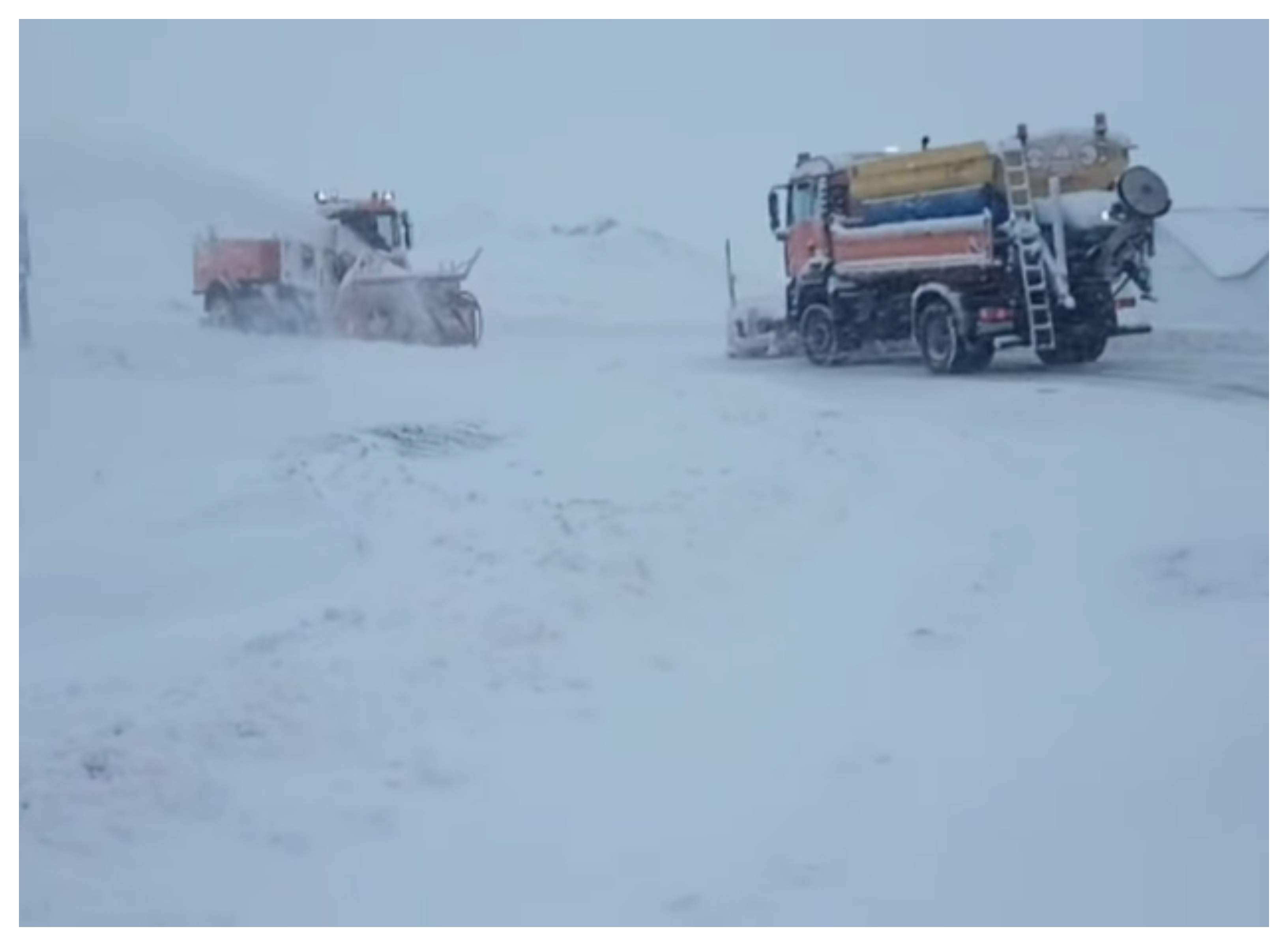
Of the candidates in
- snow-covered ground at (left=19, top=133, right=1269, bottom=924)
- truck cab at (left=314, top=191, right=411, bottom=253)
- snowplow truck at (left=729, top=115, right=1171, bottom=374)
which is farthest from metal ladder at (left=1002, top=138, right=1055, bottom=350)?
truck cab at (left=314, top=191, right=411, bottom=253)

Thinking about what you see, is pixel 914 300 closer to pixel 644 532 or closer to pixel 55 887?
pixel 644 532

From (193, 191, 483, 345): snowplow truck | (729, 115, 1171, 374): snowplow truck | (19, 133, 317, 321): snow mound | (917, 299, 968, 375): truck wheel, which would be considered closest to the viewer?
(19, 133, 317, 321): snow mound

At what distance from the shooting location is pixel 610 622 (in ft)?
15.7

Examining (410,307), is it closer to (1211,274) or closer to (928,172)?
(928,172)

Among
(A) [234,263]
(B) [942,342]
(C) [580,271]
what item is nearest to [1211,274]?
(B) [942,342]

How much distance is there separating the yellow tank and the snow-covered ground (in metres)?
0.80

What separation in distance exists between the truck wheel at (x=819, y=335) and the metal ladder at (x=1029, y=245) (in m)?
0.72

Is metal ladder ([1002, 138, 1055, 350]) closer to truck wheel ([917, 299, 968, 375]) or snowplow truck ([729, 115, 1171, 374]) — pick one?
snowplow truck ([729, 115, 1171, 374])

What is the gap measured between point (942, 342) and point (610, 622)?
Result: 6.89 ft

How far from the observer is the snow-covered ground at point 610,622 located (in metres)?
4.32

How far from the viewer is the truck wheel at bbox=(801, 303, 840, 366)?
6.13 meters

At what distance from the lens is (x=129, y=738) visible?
440cm
